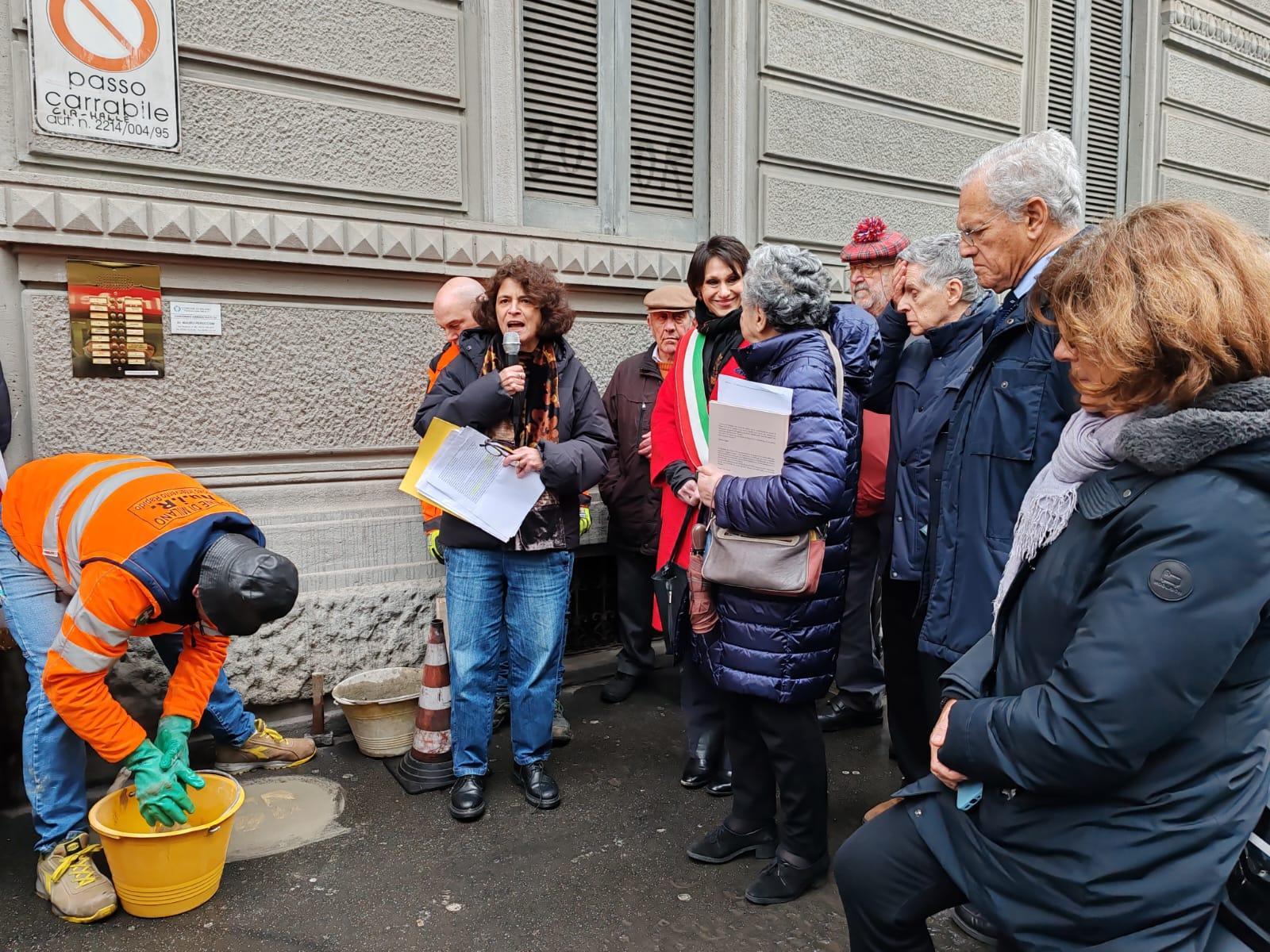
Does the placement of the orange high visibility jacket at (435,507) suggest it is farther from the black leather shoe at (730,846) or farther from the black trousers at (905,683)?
the black trousers at (905,683)

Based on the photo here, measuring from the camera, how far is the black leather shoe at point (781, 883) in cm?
282

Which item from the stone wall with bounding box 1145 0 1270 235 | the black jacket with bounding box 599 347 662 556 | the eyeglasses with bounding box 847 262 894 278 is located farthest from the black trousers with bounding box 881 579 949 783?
the stone wall with bounding box 1145 0 1270 235

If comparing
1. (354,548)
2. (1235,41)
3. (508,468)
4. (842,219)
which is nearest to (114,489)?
(508,468)

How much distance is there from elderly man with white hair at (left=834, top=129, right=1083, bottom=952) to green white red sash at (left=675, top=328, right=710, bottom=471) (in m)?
0.87

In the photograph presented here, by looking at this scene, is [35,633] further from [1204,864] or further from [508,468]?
[1204,864]

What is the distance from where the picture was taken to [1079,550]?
57.9 inches

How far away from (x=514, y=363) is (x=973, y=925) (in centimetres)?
235

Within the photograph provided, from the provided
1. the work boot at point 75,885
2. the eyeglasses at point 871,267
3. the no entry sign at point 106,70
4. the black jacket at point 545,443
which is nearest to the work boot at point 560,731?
the black jacket at point 545,443

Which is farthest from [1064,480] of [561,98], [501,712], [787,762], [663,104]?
[663,104]

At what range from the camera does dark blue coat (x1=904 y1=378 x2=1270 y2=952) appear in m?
1.31

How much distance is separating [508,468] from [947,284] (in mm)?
1662

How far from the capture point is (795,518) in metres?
2.56

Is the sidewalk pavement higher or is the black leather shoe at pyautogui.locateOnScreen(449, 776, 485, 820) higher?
the black leather shoe at pyautogui.locateOnScreen(449, 776, 485, 820)

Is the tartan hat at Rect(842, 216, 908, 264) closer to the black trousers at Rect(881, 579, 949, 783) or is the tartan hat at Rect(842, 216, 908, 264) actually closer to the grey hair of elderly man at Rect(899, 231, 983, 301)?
the grey hair of elderly man at Rect(899, 231, 983, 301)
